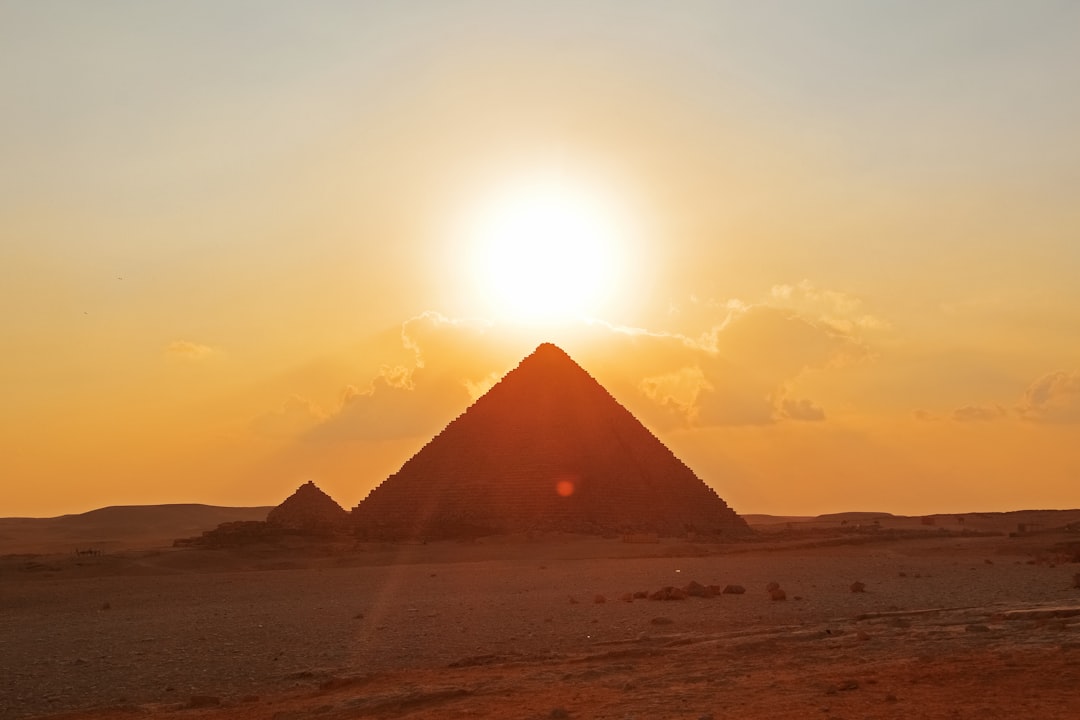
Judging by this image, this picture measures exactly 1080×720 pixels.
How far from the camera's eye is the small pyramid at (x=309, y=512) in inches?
2050

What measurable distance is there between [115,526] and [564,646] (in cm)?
10012

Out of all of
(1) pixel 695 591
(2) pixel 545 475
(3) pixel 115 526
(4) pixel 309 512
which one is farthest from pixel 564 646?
(3) pixel 115 526


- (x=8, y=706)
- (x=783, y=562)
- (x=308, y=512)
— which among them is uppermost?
(x=308, y=512)

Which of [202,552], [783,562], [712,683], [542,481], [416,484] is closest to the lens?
[712,683]

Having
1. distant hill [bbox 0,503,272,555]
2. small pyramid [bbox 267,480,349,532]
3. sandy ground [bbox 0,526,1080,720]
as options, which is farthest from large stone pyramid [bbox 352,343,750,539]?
distant hill [bbox 0,503,272,555]

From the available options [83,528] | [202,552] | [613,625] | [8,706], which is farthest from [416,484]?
[83,528]

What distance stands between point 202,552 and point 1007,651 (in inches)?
1499

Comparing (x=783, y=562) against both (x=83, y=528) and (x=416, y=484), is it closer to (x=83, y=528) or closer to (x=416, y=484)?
(x=416, y=484)

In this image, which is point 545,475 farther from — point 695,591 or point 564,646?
point 564,646

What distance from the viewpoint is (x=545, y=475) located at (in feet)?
163

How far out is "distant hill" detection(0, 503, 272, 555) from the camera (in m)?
76.6

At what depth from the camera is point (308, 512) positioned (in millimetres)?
55438

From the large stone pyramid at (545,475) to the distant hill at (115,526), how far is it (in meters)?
24.5

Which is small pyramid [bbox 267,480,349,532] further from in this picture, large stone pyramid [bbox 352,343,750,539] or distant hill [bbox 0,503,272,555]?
distant hill [bbox 0,503,272,555]
